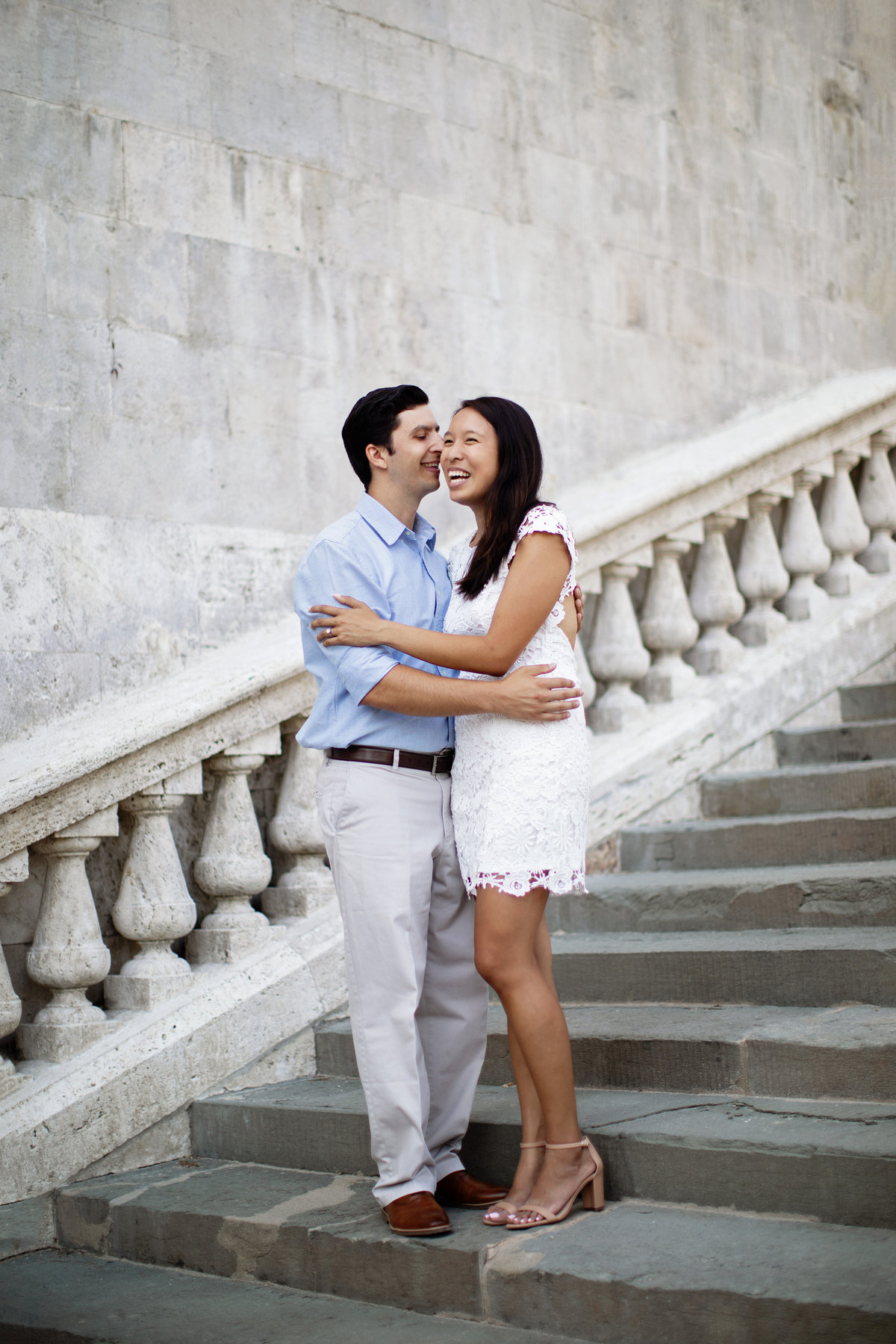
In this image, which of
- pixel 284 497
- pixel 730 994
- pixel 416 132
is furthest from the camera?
pixel 416 132

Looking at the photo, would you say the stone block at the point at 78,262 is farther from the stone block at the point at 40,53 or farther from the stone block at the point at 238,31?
the stone block at the point at 238,31

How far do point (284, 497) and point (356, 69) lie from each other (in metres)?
1.46

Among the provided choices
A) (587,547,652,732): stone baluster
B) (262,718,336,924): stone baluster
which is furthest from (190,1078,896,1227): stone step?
(587,547,652,732): stone baluster

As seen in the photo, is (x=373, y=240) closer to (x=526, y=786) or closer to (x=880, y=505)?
(x=880, y=505)

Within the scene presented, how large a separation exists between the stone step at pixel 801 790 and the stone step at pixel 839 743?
0.29ft

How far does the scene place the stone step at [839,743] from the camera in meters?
4.46

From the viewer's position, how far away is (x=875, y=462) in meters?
5.34

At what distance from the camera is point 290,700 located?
379cm

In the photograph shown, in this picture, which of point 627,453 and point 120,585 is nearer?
point 120,585

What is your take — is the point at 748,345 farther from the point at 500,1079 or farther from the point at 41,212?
the point at 500,1079

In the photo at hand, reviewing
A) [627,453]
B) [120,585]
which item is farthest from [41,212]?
[627,453]

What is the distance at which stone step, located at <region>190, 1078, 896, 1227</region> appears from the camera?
247 cm

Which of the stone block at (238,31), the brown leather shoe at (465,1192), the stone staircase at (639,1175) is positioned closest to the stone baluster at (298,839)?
the stone staircase at (639,1175)

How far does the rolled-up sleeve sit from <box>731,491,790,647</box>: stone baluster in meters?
2.42
